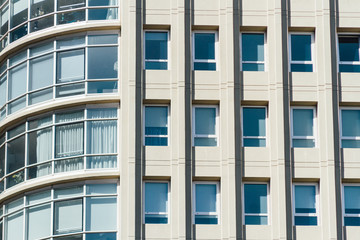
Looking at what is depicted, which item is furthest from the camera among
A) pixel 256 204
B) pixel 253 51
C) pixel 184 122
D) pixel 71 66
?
pixel 253 51

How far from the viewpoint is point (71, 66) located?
51.4 metres

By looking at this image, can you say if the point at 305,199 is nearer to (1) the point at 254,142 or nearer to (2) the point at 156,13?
(1) the point at 254,142

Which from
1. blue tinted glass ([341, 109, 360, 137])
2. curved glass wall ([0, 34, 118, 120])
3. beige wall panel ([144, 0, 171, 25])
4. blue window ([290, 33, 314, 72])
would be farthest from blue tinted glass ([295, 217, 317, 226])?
beige wall panel ([144, 0, 171, 25])

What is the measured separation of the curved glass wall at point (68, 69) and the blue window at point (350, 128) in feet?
30.2

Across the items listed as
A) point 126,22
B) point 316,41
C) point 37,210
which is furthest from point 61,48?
point 316,41

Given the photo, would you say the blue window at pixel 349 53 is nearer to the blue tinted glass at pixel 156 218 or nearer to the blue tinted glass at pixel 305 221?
the blue tinted glass at pixel 305 221

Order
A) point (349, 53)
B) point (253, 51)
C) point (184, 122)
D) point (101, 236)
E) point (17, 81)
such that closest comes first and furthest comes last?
point (101, 236)
point (184, 122)
point (253, 51)
point (349, 53)
point (17, 81)

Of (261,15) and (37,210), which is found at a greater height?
(261,15)

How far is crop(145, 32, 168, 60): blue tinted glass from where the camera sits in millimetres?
51375

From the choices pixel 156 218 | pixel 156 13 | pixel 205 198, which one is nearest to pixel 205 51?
pixel 156 13

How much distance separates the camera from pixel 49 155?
50906mm

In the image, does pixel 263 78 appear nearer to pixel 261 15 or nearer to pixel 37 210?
pixel 261 15

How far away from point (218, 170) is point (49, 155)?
22.2 feet

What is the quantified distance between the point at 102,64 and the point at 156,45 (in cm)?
232
